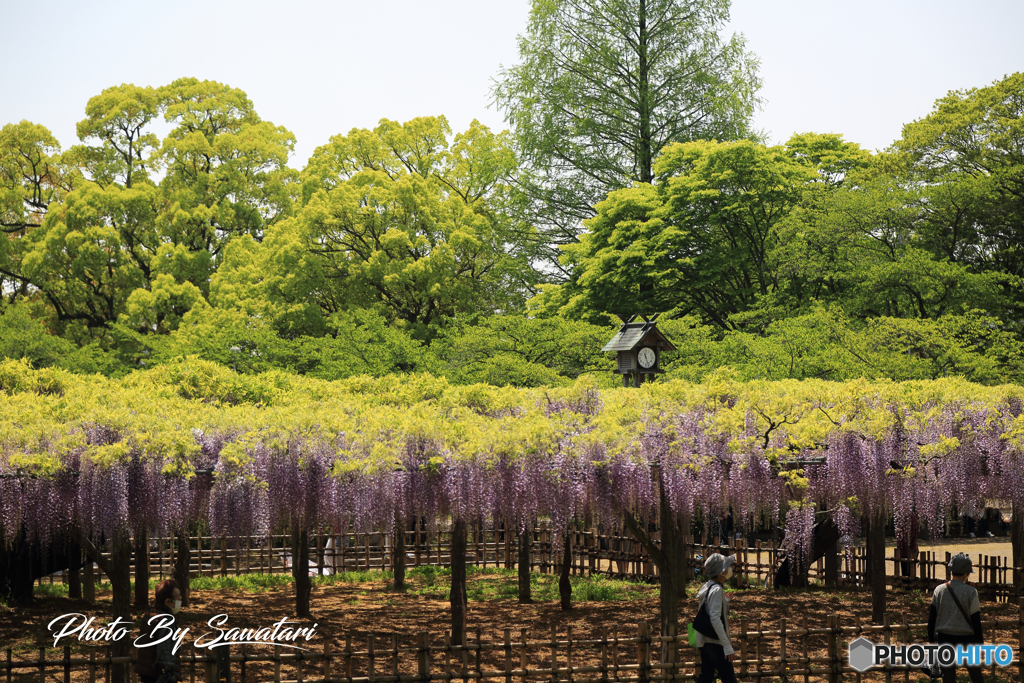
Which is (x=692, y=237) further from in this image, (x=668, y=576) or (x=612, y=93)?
(x=668, y=576)

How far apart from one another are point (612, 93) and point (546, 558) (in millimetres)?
17020

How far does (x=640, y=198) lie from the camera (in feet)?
84.5

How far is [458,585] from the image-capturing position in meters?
10.8

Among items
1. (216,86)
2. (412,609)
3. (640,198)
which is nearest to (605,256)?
(640,198)

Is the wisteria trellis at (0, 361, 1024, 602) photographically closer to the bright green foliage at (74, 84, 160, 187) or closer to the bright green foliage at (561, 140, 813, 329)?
the bright green foliage at (561, 140, 813, 329)

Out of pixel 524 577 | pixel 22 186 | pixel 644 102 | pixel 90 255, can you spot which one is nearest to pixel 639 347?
pixel 524 577

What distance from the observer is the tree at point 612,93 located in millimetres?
30281

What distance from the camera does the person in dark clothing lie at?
7219 millimetres

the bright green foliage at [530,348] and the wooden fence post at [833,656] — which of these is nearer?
the wooden fence post at [833,656]

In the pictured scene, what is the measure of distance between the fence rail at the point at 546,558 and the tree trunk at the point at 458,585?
554 cm

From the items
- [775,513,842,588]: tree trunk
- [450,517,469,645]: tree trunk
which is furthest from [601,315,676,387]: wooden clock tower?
[775,513,842,588]: tree trunk

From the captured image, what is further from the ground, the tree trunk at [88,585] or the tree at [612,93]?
the tree at [612,93]

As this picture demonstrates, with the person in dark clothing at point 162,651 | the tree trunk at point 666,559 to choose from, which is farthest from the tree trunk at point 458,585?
the person in dark clothing at point 162,651

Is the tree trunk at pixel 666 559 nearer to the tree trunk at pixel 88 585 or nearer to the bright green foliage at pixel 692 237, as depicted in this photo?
the tree trunk at pixel 88 585
